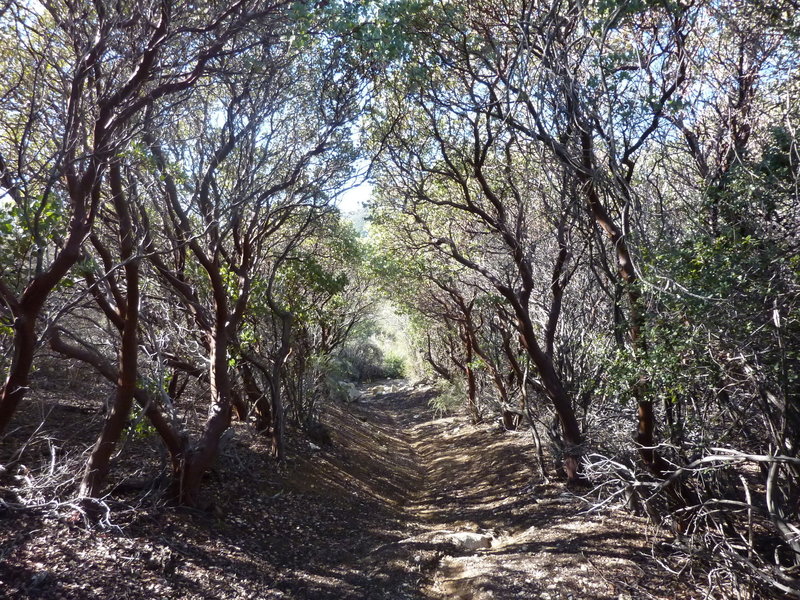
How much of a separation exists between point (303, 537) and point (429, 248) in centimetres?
674

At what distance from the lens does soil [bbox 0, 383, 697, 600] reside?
5.25 meters

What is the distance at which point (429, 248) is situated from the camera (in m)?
12.4

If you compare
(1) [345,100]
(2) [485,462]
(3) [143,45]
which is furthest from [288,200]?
(2) [485,462]

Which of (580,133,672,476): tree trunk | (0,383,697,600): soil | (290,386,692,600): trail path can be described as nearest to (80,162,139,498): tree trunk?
(0,383,697,600): soil

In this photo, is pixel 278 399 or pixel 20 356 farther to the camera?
pixel 278 399

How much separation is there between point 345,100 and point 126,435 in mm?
6014

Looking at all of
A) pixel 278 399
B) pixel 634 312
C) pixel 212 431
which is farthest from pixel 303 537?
pixel 634 312

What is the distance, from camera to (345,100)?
8977 millimetres

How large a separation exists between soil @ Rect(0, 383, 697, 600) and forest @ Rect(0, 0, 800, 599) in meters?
0.05

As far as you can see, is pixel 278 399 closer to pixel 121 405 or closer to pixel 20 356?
pixel 121 405

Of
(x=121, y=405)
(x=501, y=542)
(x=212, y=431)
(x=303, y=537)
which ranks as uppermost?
(x=121, y=405)

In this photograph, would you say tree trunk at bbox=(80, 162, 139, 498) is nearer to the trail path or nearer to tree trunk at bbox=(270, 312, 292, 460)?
the trail path

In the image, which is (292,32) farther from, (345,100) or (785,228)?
(785,228)

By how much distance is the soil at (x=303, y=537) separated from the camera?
5.25 metres
